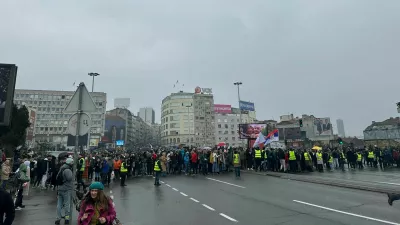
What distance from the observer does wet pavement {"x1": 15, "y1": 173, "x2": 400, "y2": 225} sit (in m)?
7.52

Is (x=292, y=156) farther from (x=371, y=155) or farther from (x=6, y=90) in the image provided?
(x=6, y=90)

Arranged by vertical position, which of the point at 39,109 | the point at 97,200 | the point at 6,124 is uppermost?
the point at 39,109

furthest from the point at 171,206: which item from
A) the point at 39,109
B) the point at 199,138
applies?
the point at 39,109

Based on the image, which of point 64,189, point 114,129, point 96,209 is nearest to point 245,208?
point 64,189

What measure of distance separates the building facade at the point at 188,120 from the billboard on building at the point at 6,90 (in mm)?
114010

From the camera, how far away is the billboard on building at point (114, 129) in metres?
105

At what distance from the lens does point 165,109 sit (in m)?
134

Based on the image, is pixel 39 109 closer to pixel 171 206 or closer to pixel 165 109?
pixel 165 109

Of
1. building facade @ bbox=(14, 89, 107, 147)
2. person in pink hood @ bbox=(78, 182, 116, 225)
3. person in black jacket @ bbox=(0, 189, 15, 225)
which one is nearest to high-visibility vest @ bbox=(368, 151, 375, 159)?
person in pink hood @ bbox=(78, 182, 116, 225)

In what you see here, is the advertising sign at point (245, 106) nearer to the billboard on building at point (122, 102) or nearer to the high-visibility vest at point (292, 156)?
the high-visibility vest at point (292, 156)


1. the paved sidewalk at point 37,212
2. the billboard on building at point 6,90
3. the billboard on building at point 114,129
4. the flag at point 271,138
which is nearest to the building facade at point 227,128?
the billboard on building at point 114,129

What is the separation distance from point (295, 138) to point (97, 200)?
86.0 m

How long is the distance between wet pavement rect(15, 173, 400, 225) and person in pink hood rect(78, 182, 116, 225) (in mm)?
3636

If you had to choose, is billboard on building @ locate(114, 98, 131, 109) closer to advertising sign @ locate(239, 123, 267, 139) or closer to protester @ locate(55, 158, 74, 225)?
advertising sign @ locate(239, 123, 267, 139)
